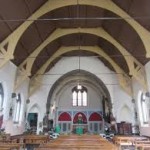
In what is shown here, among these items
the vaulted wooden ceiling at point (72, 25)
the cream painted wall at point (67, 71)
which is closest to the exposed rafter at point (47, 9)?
the vaulted wooden ceiling at point (72, 25)

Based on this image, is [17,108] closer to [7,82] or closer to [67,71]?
[7,82]

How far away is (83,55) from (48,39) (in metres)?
6.07

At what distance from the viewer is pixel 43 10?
10.3m

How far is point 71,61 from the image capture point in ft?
60.6

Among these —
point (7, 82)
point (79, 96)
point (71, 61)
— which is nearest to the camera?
point (7, 82)

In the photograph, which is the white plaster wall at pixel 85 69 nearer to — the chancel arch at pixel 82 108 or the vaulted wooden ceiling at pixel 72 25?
the vaulted wooden ceiling at pixel 72 25

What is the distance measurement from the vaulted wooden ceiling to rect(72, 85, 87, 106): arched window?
10.1 m

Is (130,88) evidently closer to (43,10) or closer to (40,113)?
(40,113)

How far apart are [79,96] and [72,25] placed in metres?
13.6

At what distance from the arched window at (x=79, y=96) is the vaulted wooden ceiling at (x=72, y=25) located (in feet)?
33.3

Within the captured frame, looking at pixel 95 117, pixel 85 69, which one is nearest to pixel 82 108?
pixel 95 117

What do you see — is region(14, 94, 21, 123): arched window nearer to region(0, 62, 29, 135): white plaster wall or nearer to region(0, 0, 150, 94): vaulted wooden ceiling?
region(0, 62, 29, 135): white plaster wall

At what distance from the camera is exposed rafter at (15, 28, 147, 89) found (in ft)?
40.5

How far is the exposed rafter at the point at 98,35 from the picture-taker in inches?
487
